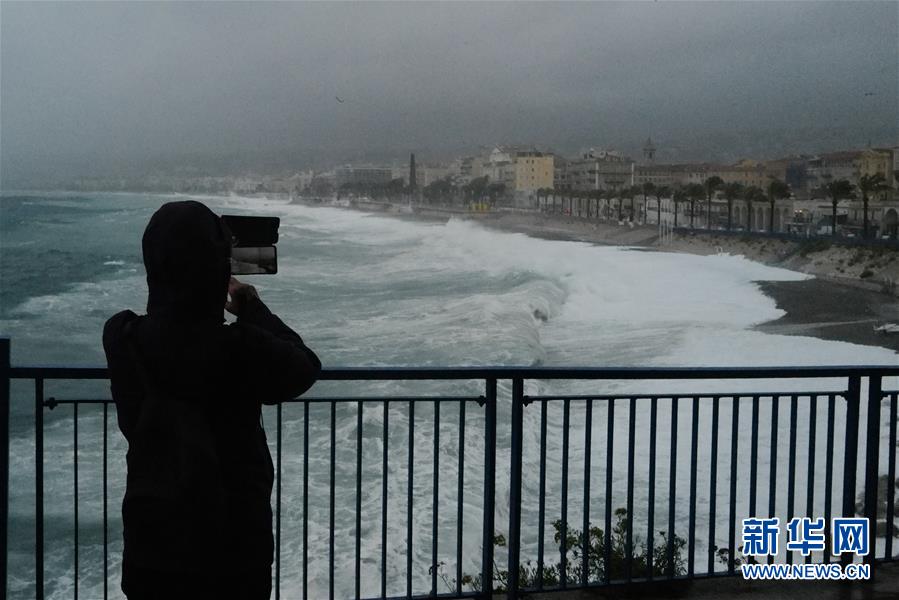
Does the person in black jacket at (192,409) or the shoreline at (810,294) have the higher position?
the person in black jacket at (192,409)

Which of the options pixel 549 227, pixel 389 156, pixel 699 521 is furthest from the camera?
pixel 389 156

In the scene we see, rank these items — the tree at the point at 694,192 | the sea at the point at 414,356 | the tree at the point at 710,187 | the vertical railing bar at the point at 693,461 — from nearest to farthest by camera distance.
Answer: the vertical railing bar at the point at 693,461 → the sea at the point at 414,356 → the tree at the point at 710,187 → the tree at the point at 694,192

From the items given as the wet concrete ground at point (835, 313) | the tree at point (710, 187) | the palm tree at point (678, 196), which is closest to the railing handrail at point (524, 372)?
the wet concrete ground at point (835, 313)

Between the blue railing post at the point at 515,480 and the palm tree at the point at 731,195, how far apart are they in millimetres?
23999

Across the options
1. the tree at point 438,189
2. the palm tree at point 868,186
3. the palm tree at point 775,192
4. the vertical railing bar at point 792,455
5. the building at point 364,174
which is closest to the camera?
the vertical railing bar at point 792,455

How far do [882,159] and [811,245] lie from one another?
3022 millimetres

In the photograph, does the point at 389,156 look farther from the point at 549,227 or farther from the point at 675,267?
the point at 675,267

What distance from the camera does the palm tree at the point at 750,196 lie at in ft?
80.9

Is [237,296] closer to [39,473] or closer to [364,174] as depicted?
[39,473]

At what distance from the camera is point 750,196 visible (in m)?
25.1

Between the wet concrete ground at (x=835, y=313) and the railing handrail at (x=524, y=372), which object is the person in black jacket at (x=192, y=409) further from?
the wet concrete ground at (x=835, y=313)

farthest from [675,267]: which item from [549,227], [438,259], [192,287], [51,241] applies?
[51,241]

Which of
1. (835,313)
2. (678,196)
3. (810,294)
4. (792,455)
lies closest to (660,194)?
(678,196)

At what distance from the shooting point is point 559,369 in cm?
246
